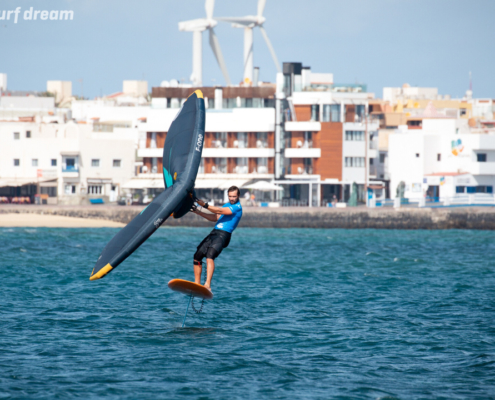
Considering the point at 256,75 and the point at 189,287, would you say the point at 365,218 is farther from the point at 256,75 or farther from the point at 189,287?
the point at 189,287

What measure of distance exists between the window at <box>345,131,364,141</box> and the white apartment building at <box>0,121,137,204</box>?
2444 cm

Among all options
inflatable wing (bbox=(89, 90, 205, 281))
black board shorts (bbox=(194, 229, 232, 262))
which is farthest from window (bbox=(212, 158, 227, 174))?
black board shorts (bbox=(194, 229, 232, 262))

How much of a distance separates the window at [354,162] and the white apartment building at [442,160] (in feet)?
19.1

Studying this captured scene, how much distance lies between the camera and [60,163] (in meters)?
84.0

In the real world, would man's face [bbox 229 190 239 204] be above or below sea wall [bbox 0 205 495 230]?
above

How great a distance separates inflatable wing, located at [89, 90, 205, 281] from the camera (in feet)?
50.6

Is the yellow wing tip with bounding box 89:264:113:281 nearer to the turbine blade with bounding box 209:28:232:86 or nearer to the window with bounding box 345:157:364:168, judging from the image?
the window with bounding box 345:157:364:168

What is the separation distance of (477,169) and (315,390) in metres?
69.8

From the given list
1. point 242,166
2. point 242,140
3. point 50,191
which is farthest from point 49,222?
point 242,140

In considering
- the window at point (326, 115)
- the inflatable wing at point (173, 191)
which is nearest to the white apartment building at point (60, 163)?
the window at point (326, 115)

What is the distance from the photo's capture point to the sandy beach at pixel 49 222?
6931cm

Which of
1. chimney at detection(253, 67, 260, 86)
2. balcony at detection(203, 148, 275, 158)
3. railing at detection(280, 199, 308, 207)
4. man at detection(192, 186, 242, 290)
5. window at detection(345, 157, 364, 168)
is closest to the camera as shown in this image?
man at detection(192, 186, 242, 290)

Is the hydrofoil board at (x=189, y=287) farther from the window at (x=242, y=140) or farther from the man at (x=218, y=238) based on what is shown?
the window at (x=242, y=140)

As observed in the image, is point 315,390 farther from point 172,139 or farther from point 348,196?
point 348,196
